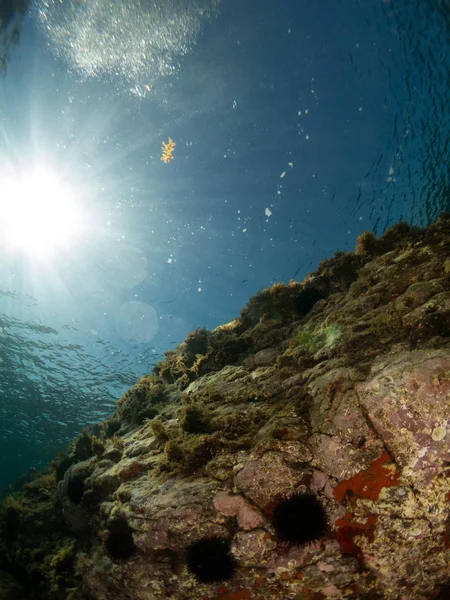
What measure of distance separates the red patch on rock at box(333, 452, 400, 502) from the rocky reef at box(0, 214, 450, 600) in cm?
2

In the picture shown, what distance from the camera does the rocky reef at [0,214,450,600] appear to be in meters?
4.18

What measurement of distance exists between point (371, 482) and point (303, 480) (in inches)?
40.6

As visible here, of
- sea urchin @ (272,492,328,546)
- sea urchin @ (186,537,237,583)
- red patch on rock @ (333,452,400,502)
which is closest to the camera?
sea urchin @ (272,492,328,546)

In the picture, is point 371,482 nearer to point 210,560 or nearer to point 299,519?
point 299,519

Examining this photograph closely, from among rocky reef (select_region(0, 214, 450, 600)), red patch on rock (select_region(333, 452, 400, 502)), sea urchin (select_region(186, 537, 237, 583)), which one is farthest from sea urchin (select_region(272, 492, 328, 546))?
sea urchin (select_region(186, 537, 237, 583))

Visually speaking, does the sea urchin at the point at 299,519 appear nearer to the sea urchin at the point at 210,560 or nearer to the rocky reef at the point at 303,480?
the rocky reef at the point at 303,480

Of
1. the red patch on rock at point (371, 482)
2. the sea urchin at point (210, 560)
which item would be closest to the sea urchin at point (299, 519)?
the red patch on rock at point (371, 482)

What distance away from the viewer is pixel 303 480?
4.64 m

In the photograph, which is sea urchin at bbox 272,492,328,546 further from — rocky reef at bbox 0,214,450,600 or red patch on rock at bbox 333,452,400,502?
red patch on rock at bbox 333,452,400,502

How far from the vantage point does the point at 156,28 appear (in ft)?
35.5

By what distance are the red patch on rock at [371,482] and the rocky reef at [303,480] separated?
15 mm

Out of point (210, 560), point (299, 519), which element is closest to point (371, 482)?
point (299, 519)

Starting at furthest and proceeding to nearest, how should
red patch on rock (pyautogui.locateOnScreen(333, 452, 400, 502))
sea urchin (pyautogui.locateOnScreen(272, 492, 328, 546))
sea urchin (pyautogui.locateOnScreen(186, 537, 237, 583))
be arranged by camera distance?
sea urchin (pyautogui.locateOnScreen(186, 537, 237, 583)) → red patch on rock (pyautogui.locateOnScreen(333, 452, 400, 502)) → sea urchin (pyautogui.locateOnScreen(272, 492, 328, 546))

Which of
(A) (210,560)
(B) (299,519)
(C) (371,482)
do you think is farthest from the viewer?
(A) (210,560)
